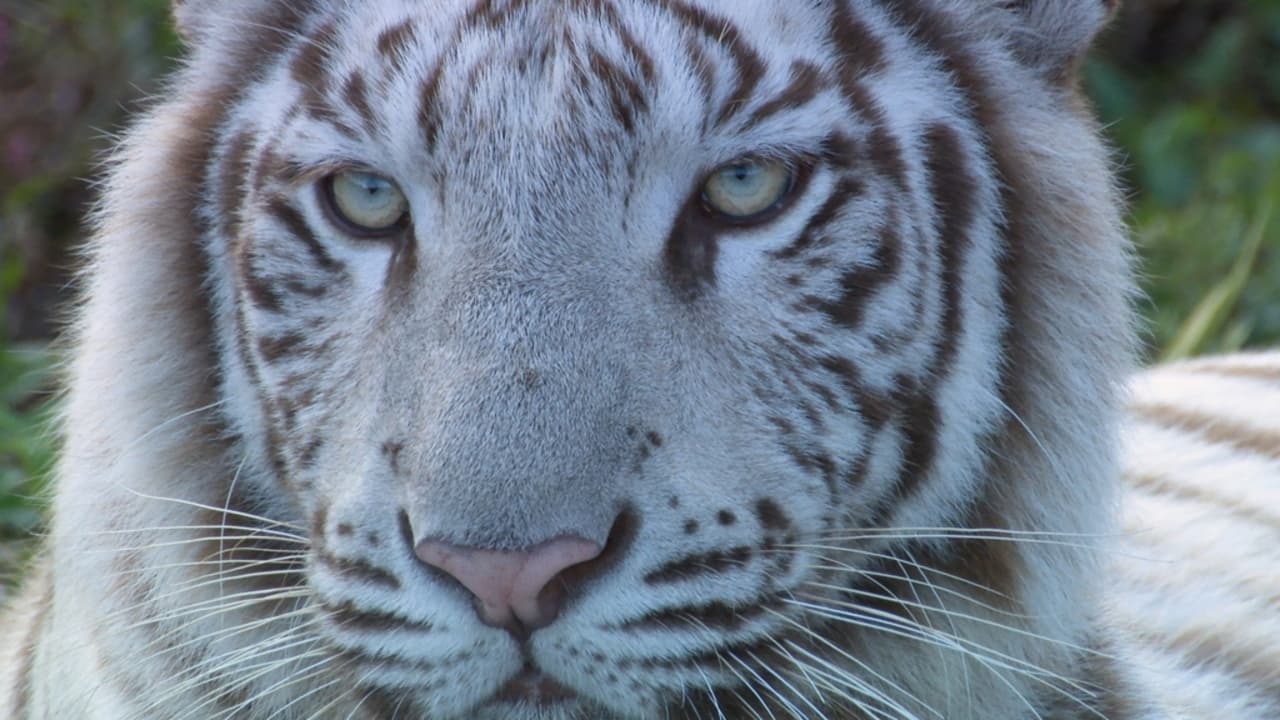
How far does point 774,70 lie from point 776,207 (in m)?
0.14

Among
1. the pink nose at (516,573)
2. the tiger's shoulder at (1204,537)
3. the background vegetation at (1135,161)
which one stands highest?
the pink nose at (516,573)

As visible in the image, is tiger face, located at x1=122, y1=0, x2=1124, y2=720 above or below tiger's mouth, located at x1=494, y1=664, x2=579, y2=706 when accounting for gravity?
above

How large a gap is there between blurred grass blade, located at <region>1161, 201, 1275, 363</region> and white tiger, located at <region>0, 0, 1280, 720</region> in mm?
1998

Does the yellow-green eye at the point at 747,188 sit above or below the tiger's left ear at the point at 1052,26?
below

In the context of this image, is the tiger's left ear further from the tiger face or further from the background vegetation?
the background vegetation

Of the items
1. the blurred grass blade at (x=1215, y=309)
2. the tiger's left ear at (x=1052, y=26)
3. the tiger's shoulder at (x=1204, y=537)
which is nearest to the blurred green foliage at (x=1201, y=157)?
the blurred grass blade at (x=1215, y=309)

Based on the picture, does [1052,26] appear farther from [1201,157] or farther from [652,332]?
[1201,157]

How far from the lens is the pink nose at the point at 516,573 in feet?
4.99

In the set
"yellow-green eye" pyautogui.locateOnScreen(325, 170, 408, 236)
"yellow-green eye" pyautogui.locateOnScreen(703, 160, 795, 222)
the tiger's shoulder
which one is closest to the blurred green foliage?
the tiger's shoulder

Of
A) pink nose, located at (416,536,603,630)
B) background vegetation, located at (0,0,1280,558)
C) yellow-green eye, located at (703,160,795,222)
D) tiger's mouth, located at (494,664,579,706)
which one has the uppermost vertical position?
yellow-green eye, located at (703,160,795,222)

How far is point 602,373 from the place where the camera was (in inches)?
64.5

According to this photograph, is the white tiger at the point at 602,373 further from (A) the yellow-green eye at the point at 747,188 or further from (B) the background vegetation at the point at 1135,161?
(B) the background vegetation at the point at 1135,161

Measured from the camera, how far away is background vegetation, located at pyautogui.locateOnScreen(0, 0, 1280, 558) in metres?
4.21

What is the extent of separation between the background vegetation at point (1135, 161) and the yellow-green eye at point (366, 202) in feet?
5.91
